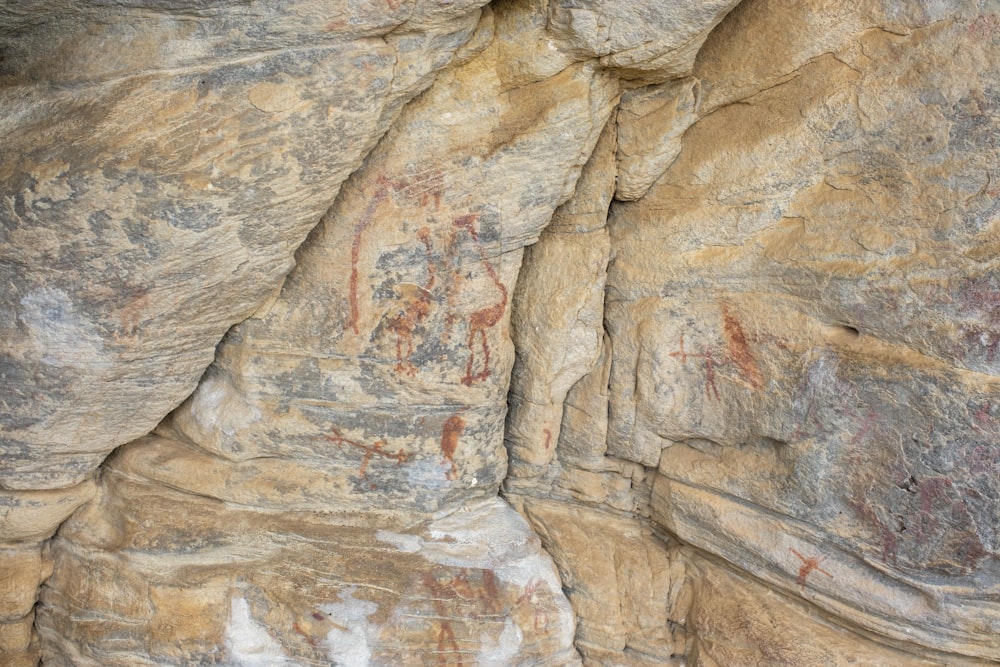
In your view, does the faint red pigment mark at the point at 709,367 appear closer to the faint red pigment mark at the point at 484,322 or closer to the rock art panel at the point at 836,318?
the rock art panel at the point at 836,318

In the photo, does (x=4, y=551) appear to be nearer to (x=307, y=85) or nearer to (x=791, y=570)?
(x=307, y=85)

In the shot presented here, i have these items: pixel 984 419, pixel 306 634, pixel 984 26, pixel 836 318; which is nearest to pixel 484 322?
pixel 836 318

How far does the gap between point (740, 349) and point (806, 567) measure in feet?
2.56

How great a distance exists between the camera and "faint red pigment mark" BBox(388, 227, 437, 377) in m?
2.97

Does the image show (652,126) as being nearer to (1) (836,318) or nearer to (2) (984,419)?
(1) (836,318)

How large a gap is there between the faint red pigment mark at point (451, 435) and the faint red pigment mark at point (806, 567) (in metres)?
1.23

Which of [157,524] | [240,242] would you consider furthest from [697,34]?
[157,524]

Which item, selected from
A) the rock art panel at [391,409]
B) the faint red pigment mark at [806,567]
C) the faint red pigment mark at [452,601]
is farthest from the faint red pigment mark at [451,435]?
the faint red pigment mark at [806,567]

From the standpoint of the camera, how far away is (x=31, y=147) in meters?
2.57

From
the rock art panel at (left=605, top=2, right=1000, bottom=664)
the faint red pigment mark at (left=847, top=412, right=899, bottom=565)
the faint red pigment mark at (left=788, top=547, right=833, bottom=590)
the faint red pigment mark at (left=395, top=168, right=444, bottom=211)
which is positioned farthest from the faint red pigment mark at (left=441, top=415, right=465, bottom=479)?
the faint red pigment mark at (left=847, top=412, right=899, bottom=565)

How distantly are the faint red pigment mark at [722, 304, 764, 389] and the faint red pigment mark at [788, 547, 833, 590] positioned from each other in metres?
0.60

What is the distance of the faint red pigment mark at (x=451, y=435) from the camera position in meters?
3.17

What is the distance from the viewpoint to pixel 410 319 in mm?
3002

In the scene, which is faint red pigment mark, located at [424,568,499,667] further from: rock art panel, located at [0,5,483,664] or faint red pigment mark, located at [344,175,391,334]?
rock art panel, located at [0,5,483,664]
